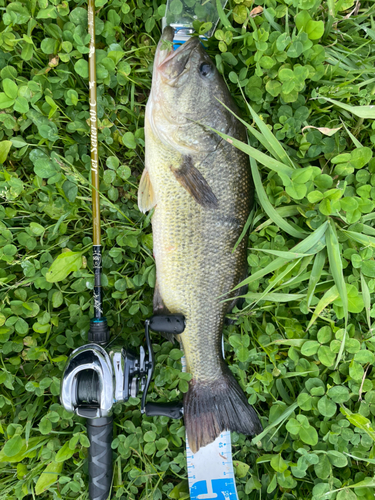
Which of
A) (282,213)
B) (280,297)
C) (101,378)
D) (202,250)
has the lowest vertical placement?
(101,378)

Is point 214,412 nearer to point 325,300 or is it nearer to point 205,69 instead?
point 325,300

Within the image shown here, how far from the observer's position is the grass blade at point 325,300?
72.6 inches

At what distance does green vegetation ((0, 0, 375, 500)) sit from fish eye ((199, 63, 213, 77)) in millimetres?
Answer: 168

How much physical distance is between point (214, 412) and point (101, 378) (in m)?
0.80

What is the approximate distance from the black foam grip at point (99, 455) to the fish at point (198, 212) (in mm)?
493

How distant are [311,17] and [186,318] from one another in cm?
195

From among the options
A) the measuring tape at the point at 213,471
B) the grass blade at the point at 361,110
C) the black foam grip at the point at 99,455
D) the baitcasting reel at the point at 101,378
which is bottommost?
the measuring tape at the point at 213,471

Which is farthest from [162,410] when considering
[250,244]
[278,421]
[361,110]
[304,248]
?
[361,110]

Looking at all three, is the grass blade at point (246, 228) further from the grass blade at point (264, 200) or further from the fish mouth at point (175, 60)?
the fish mouth at point (175, 60)

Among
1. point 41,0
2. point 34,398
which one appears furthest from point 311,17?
point 34,398

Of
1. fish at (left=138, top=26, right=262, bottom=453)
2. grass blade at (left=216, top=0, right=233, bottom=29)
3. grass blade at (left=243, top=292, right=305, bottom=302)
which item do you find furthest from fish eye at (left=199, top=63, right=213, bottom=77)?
grass blade at (left=243, top=292, right=305, bottom=302)

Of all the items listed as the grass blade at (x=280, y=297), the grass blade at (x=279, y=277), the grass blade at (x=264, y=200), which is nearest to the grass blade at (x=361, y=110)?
the grass blade at (x=264, y=200)

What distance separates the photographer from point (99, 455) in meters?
1.75

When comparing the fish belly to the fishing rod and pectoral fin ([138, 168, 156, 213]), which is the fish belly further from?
the fishing rod
